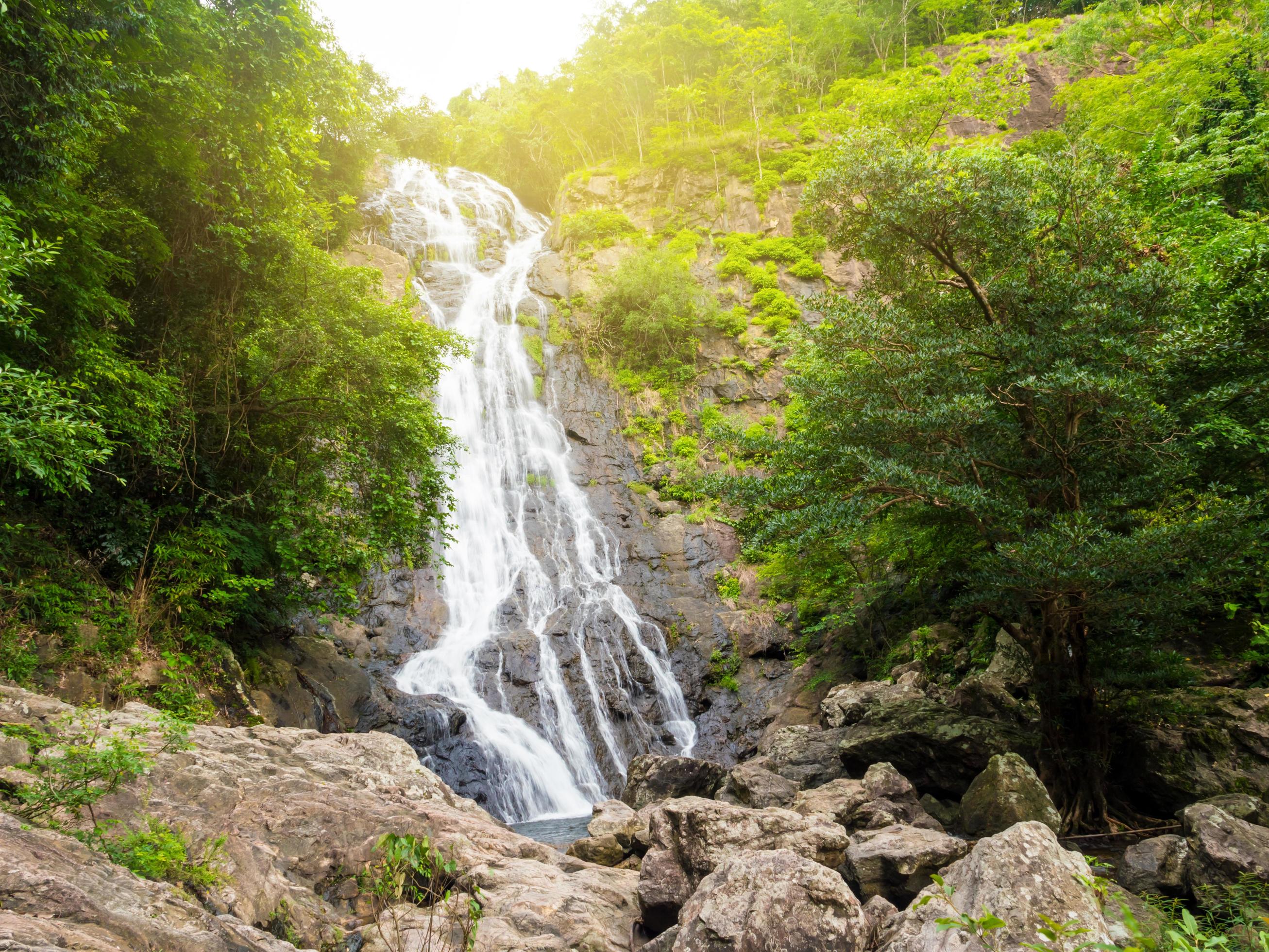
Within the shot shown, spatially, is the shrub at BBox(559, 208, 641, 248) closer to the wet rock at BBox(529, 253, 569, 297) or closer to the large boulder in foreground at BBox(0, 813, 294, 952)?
the wet rock at BBox(529, 253, 569, 297)

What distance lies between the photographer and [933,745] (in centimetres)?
914

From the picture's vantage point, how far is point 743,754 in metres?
15.4

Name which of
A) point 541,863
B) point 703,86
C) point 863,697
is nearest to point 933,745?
point 863,697

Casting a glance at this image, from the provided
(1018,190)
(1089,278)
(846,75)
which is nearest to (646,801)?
(1089,278)

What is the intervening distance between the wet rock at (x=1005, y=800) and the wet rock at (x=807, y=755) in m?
2.48

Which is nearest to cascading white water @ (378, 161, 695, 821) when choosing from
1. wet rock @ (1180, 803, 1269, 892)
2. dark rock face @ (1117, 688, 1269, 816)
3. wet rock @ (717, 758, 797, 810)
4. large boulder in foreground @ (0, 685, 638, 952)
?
wet rock @ (717, 758, 797, 810)

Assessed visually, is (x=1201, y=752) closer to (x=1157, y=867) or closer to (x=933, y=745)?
(x=1157, y=867)

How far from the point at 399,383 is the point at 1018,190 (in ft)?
31.4

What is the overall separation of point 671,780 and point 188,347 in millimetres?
10164

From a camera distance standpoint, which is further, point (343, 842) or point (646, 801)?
point (646, 801)

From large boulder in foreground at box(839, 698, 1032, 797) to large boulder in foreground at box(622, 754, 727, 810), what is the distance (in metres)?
2.13

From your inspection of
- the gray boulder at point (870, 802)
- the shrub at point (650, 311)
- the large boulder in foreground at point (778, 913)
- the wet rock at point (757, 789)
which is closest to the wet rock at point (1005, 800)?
the gray boulder at point (870, 802)

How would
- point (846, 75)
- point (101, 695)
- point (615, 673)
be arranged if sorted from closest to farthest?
point (101, 695) → point (615, 673) → point (846, 75)

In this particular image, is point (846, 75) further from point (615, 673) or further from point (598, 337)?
point (615, 673)
